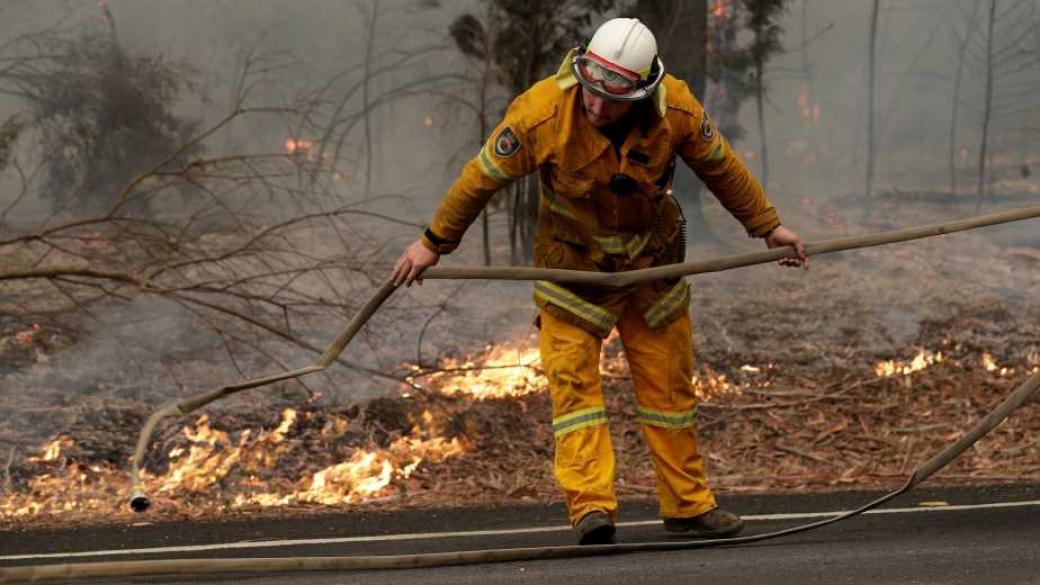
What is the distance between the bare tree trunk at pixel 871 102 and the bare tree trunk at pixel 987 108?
0.80 meters

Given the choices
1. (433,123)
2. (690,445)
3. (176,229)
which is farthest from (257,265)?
(690,445)

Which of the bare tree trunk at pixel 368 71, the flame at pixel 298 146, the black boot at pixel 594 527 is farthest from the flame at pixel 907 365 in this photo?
the black boot at pixel 594 527

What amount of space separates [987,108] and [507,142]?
761 cm

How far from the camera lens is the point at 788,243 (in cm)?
552

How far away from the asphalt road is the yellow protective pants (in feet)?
0.97

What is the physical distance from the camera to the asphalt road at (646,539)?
4.86m

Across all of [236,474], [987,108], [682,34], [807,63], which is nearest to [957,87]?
[987,108]

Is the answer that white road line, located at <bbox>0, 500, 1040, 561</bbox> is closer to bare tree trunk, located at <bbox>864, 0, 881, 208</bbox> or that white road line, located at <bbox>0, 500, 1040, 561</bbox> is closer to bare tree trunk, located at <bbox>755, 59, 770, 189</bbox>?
bare tree trunk, located at <bbox>755, 59, 770, 189</bbox>

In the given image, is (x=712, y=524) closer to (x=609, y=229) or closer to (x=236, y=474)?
(x=609, y=229)

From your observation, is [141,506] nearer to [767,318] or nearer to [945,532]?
[945,532]

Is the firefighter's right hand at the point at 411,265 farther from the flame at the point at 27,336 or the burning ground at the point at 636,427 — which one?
the flame at the point at 27,336

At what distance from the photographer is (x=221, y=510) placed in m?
7.64

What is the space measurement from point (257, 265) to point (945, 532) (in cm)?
455

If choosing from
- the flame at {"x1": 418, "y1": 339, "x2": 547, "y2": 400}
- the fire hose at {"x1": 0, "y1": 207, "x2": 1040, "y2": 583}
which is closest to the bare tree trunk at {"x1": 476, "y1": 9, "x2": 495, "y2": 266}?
the flame at {"x1": 418, "y1": 339, "x2": 547, "y2": 400}
